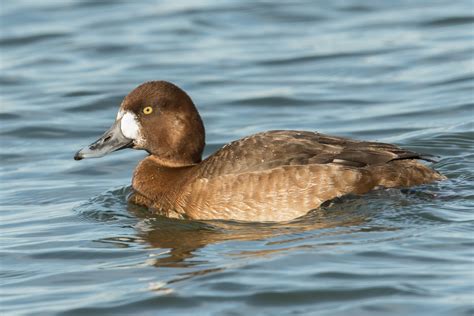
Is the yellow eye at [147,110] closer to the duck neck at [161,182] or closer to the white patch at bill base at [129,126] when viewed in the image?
the white patch at bill base at [129,126]

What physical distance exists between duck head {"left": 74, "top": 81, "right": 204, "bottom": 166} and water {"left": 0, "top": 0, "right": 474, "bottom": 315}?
1.61 feet

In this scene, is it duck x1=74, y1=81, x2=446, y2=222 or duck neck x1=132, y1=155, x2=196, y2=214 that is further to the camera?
duck neck x1=132, y1=155, x2=196, y2=214

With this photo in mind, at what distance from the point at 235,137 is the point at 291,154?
119 inches

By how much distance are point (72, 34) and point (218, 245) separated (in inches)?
329

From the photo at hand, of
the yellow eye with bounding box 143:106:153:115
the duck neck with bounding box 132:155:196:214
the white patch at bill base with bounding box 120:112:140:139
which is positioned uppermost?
the yellow eye with bounding box 143:106:153:115

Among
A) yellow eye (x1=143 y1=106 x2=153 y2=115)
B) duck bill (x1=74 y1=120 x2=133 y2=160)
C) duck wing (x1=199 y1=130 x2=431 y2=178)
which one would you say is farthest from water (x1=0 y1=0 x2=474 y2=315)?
yellow eye (x1=143 y1=106 x2=153 y2=115)

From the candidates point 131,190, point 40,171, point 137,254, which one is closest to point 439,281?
point 137,254

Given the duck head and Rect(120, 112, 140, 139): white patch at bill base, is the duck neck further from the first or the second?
Rect(120, 112, 140, 139): white patch at bill base

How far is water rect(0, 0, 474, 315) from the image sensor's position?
6246 millimetres

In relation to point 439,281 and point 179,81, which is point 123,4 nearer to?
point 179,81

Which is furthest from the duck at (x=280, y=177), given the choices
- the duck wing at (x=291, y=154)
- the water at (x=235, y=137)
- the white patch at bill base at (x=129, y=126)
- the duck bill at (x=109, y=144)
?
the duck bill at (x=109, y=144)

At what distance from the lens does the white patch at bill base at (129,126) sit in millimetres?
8172

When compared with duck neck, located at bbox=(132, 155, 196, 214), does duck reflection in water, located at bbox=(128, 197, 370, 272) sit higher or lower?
lower

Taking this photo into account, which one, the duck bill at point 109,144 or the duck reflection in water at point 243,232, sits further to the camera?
the duck bill at point 109,144
